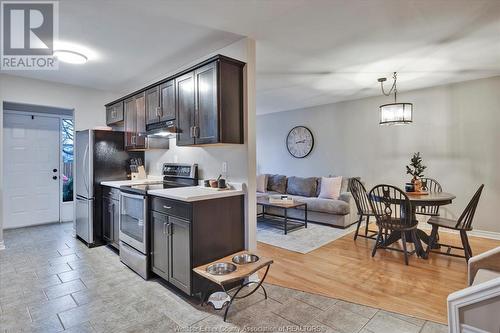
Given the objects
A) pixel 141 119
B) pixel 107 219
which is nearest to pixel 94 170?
pixel 107 219

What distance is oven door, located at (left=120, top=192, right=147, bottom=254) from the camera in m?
2.85

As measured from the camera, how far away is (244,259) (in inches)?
95.5

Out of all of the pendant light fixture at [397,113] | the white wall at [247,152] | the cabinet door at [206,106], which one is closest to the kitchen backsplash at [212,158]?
the white wall at [247,152]

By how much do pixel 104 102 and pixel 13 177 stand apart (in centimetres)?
225

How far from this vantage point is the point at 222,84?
2.57 meters

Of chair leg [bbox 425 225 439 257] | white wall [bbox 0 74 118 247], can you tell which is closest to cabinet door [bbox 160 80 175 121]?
white wall [bbox 0 74 118 247]

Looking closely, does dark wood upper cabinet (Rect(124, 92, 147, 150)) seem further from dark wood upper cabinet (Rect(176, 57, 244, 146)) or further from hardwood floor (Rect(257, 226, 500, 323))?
hardwood floor (Rect(257, 226, 500, 323))

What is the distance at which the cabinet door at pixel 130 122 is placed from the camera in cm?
387

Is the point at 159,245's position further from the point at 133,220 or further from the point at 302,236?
the point at 302,236

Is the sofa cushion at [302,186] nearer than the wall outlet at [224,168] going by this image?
No

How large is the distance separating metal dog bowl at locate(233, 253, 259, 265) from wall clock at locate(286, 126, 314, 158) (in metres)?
4.41

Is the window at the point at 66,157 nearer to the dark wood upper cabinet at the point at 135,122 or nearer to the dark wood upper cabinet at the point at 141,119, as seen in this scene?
the dark wood upper cabinet at the point at 135,122

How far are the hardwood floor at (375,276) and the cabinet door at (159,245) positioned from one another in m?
1.10

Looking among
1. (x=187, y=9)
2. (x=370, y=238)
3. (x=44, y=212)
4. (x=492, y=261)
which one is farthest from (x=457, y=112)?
(x=44, y=212)
